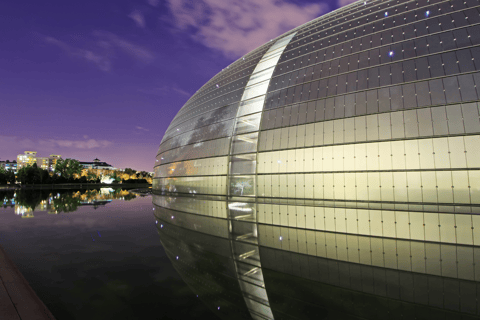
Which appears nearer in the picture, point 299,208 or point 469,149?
point 469,149

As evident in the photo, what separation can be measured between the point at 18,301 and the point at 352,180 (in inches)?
614

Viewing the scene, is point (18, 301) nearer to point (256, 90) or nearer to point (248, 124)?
point (248, 124)

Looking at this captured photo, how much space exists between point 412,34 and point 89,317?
22.3 metres

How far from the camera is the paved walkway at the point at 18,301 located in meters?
5.54

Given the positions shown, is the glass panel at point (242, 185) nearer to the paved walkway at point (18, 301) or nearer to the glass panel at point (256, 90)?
the glass panel at point (256, 90)

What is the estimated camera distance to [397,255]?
10.9m

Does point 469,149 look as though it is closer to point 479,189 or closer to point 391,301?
point 479,189

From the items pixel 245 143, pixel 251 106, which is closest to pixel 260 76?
pixel 251 106

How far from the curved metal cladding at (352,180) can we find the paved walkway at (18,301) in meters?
3.85

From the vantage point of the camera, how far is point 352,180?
15.9 metres

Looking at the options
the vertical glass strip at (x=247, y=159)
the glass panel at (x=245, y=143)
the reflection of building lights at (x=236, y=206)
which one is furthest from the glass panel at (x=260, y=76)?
the reflection of building lights at (x=236, y=206)

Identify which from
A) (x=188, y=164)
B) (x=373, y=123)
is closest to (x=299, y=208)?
(x=373, y=123)

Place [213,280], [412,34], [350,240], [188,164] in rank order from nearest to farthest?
[213,280] < [350,240] < [412,34] < [188,164]

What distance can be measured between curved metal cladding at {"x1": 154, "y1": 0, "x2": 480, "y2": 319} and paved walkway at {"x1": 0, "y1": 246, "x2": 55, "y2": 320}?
12.6 feet
